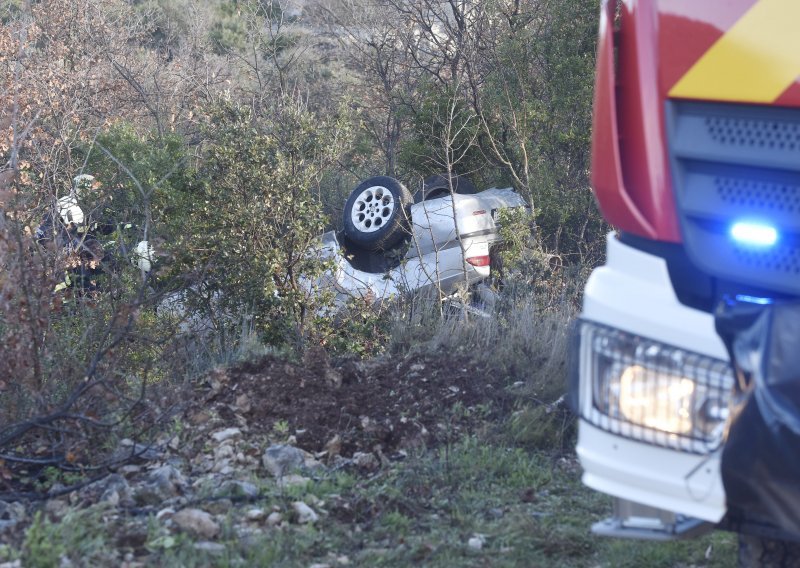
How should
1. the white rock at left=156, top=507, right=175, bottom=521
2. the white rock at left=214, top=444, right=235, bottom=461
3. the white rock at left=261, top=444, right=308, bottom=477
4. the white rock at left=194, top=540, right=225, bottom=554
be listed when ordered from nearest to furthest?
the white rock at left=194, top=540, right=225, bottom=554, the white rock at left=156, top=507, right=175, bottom=521, the white rock at left=261, top=444, right=308, bottom=477, the white rock at left=214, top=444, right=235, bottom=461

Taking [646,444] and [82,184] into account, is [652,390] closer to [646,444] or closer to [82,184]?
[646,444]

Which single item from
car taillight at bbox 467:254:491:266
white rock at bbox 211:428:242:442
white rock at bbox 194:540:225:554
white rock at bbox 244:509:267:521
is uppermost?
car taillight at bbox 467:254:491:266

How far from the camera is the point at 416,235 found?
9.21m

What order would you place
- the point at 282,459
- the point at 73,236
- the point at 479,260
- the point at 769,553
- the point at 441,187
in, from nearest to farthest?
the point at 769,553
the point at 282,459
the point at 73,236
the point at 479,260
the point at 441,187

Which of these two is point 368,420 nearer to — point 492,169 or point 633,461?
point 633,461

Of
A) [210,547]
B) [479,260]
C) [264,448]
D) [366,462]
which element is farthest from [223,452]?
[479,260]

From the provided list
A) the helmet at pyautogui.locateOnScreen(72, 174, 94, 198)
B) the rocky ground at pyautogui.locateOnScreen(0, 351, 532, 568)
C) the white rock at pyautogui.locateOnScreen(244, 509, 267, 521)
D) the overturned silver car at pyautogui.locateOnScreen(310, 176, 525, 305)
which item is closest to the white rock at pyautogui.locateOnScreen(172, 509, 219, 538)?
the rocky ground at pyautogui.locateOnScreen(0, 351, 532, 568)

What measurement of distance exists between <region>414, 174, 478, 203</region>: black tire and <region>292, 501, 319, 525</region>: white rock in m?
6.36

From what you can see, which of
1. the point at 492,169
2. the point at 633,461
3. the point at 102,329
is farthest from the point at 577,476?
the point at 492,169

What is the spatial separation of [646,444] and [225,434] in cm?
276

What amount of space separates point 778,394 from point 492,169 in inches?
366

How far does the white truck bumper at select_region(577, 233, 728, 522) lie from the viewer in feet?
7.48

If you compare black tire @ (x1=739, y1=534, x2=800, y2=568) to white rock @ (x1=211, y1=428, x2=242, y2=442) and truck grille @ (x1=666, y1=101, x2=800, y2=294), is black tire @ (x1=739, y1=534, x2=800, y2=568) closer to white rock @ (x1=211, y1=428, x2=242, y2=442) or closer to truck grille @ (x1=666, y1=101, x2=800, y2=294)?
truck grille @ (x1=666, y1=101, x2=800, y2=294)

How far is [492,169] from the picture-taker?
11.2 metres
